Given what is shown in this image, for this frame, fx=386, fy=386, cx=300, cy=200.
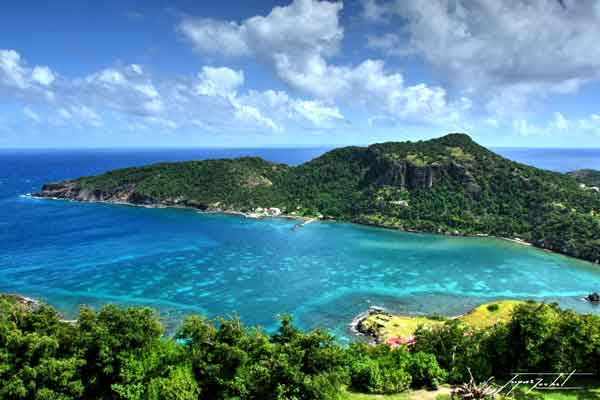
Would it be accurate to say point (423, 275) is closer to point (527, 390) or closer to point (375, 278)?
point (375, 278)

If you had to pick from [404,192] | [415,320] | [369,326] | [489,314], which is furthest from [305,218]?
[489,314]

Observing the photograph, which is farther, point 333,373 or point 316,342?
point 316,342

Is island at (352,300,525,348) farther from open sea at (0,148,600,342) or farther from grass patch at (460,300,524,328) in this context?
open sea at (0,148,600,342)

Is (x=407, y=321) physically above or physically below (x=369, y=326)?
below

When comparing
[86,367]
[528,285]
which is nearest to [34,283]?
[86,367]

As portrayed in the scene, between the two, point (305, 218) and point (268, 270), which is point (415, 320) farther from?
point (305, 218)

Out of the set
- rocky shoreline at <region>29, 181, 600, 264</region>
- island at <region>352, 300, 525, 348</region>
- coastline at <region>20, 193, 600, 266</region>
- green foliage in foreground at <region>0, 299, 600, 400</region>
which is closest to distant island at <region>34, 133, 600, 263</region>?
rocky shoreline at <region>29, 181, 600, 264</region>
